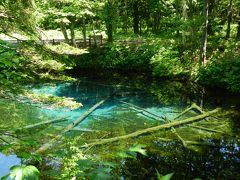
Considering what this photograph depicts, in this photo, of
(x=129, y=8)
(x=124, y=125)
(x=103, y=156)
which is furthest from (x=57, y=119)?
(x=129, y=8)

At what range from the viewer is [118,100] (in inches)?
717

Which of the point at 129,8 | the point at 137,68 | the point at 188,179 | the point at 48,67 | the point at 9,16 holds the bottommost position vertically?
the point at 188,179

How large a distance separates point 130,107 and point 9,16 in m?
10.6

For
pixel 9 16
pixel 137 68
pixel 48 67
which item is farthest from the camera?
pixel 137 68

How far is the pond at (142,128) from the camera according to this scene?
31.7 ft

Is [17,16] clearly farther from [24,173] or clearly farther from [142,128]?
[142,128]

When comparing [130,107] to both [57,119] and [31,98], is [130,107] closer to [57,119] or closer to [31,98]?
[57,119]

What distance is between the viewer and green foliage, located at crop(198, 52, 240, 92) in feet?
61.9

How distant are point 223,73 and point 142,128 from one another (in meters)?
8.82

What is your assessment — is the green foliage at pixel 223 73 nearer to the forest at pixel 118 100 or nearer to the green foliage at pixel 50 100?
the forest at pixel 118 100

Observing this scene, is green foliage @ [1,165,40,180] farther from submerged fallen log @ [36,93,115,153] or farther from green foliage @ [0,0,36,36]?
submerged fallen log @ [36,93,115,153]

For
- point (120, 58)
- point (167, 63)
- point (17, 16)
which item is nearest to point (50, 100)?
point (17, 16)

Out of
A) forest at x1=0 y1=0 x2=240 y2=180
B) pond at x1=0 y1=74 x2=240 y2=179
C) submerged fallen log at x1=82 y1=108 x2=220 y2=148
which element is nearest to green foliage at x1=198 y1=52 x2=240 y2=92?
forest at x1=0 y1=0 x2=240 y2=180

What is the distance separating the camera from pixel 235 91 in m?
18.7
